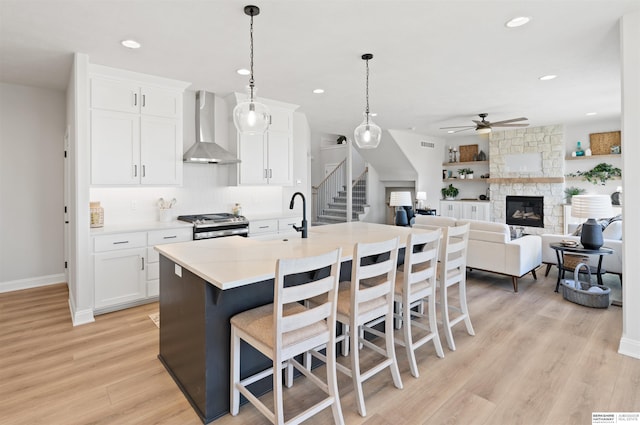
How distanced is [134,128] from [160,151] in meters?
0.38

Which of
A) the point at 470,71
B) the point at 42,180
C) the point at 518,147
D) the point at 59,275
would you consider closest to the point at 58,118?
the point at 42,180

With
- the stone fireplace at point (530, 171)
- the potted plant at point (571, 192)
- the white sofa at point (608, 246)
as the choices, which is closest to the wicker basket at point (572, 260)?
the white sofa at point (608, 246)

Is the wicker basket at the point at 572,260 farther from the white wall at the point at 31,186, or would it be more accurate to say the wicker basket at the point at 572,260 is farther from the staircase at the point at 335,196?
the white wall at the point at 31,186

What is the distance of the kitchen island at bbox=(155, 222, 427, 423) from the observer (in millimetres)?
2002

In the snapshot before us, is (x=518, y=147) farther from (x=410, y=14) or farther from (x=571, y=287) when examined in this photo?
(x=410, y=14)

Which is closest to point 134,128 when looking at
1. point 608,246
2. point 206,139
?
point 206,139

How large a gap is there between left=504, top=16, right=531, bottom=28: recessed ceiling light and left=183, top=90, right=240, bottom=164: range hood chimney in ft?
11.1

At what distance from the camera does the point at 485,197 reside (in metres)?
9.36

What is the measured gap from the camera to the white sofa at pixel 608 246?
459cm

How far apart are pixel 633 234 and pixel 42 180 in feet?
21.4

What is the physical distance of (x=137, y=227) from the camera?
3.95 m

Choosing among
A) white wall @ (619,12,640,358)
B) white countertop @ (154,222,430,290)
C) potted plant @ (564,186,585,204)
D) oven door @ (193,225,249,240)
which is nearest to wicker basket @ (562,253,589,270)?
white wall @ (619,12,640,358)

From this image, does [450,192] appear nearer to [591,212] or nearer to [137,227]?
[591,212]

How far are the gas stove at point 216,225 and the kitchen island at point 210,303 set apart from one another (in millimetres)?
1638
